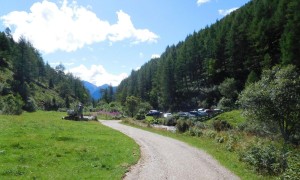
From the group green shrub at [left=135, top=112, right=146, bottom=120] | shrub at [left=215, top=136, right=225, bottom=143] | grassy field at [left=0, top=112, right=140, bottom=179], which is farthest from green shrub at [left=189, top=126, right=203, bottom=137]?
green shrub at [left=135, top=112, right=146, bottom=120]

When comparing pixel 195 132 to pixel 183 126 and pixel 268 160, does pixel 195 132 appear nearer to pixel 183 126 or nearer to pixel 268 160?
pixel 183 126

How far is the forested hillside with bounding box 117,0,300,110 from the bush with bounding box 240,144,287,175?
52.5m

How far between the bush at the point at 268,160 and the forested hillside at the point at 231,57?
52.5 metres

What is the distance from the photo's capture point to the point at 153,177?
57.6 feet

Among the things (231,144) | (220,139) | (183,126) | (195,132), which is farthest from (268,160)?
(183,126)

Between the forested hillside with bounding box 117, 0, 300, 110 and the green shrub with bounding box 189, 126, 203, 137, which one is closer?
the green shrub with bounding box 189, 126, 203, 137

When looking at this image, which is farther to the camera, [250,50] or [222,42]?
[222,42]

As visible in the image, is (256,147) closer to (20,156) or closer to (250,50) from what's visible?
(20,156)

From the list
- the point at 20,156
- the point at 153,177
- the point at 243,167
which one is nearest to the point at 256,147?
the point at 243,167

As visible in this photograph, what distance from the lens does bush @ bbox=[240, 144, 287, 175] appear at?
741 inches

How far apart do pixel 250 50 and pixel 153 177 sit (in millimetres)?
86718

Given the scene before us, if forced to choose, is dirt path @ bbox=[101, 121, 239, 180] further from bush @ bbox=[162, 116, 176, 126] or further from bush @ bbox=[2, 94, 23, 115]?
bush @ bbox=[2, 94, 23, 115]

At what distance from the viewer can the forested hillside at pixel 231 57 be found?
77312 millimetres

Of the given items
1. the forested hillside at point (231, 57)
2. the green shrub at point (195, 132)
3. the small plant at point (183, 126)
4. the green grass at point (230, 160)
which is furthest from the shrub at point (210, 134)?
the forested hillside at point (231, 57)
